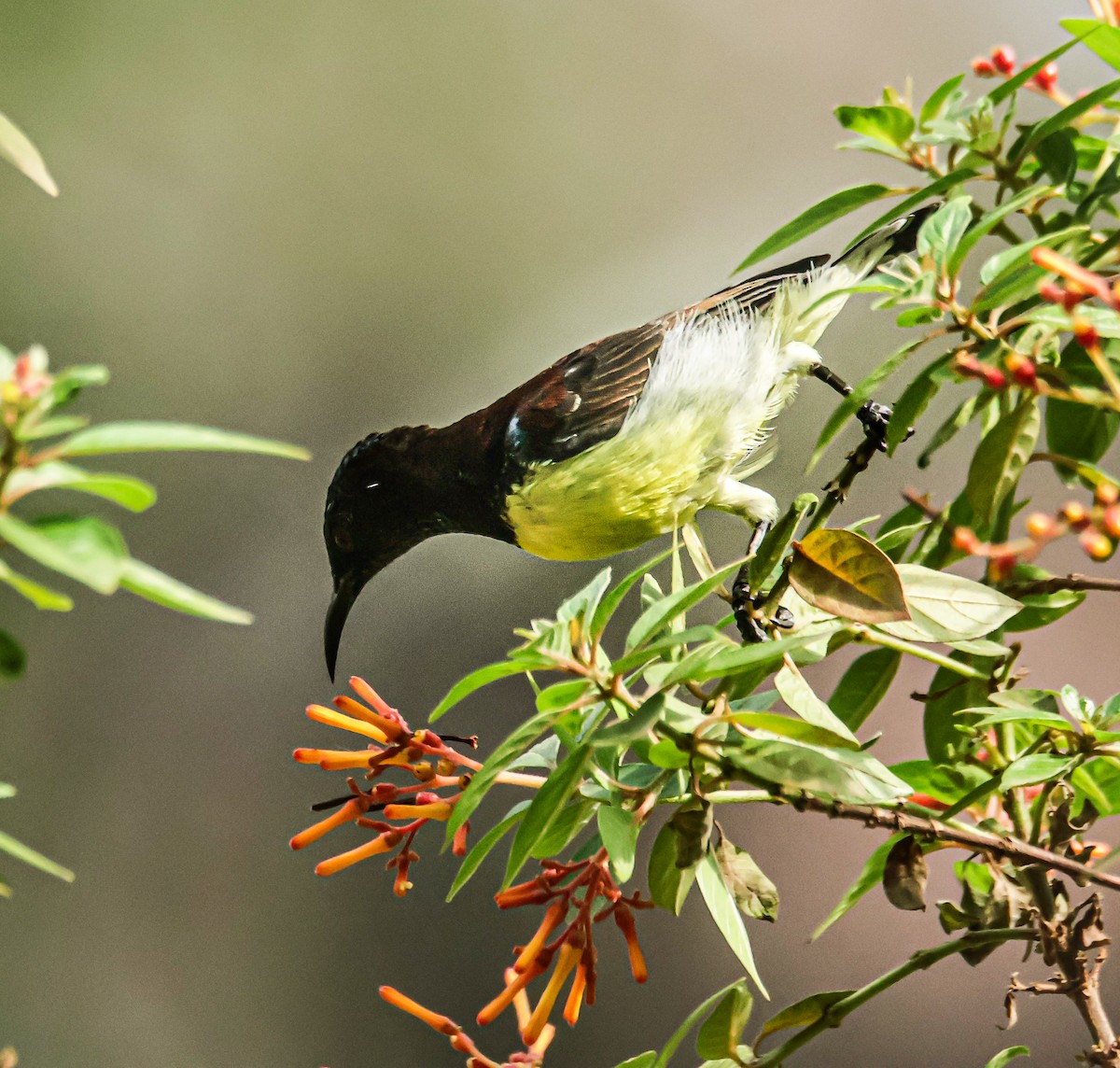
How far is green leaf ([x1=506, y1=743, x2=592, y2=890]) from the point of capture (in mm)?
353

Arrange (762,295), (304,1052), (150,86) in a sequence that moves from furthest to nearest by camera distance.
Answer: (150,86)
(304,1052)
(762,295)

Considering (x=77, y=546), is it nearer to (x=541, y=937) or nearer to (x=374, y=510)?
(x=541, y=937)

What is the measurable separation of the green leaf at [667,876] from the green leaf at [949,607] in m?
0.13

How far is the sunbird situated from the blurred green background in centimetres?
16

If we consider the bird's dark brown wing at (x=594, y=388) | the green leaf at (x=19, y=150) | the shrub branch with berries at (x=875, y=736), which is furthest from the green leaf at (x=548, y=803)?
the bird's dark brown wing at (x=594, y=388)

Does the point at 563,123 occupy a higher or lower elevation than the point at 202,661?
higher

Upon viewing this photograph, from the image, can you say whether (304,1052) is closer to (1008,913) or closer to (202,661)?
(202,661)

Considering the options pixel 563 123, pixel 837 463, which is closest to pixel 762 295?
pixel 837 463

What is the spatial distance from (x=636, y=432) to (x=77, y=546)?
0.60 m

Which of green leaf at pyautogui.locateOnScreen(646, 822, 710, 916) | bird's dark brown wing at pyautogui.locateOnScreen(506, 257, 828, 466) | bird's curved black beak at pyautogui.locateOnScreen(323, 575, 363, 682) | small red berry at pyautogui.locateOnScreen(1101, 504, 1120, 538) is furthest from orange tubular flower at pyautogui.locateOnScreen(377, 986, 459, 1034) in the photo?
bird's curved black beak at pyautogui.locateOnScreen(323, 575, 363, 682)

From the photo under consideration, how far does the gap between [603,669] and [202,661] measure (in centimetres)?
75

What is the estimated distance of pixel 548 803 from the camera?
36 cm

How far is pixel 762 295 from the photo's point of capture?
32.4 inches

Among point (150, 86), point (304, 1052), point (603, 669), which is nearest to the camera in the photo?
point (603, 669)
